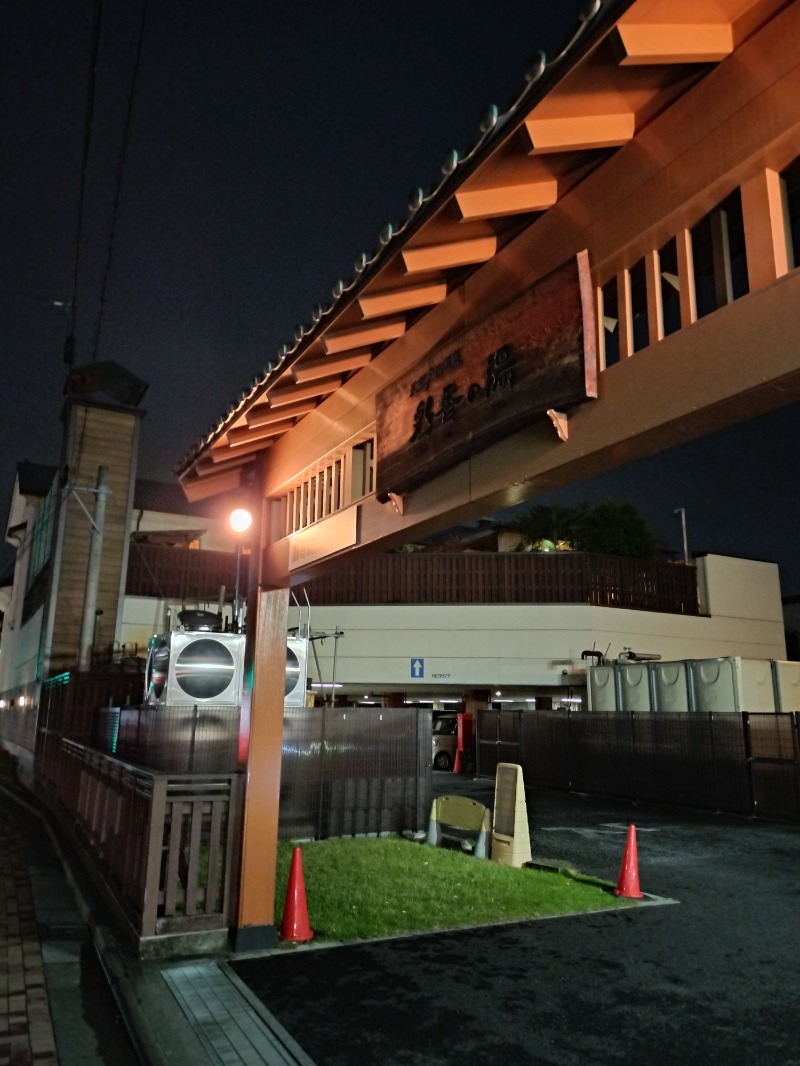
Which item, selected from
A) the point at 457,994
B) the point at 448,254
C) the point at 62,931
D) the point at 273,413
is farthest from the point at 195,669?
the point at 448,254

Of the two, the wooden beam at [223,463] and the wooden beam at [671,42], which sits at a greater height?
the wooden beam at [671,42]

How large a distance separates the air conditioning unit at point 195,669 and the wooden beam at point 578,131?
10.4 m

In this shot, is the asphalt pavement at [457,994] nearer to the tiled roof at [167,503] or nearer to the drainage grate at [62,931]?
the drainage grate at [62,931]

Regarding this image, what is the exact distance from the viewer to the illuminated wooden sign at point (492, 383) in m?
3.93

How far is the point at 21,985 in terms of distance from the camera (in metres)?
5.14

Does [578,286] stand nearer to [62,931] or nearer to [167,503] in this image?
[62,931]

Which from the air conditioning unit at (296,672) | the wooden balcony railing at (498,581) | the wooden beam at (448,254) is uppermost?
the wooden balcony railing at (498,581)

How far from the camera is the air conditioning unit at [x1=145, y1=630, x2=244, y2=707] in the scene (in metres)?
12.5

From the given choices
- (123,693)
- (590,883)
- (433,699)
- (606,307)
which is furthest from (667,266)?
(433,699)

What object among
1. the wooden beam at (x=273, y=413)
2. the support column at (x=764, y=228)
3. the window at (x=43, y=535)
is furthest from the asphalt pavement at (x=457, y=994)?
the window at (x=43, y=535)

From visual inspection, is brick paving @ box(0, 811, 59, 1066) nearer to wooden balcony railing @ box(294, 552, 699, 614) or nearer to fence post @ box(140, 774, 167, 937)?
fence post @ box(140, 774, 167, 937)

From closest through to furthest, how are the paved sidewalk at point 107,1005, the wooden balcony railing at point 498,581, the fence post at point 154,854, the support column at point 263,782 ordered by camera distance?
the paved sidewalk at point 107,1005
the fence post at point 154,854
the support column at point 263,782
the wooden balcony railing at point 498,581

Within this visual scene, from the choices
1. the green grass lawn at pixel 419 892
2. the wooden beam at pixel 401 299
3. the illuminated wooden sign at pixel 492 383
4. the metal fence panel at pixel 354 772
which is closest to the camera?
the illuminated wooden sign at pixel 492 383

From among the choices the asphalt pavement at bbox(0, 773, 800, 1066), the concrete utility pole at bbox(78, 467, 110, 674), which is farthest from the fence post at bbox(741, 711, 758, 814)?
the concrete utility pole at bbox(78, 467, 110, 674)
